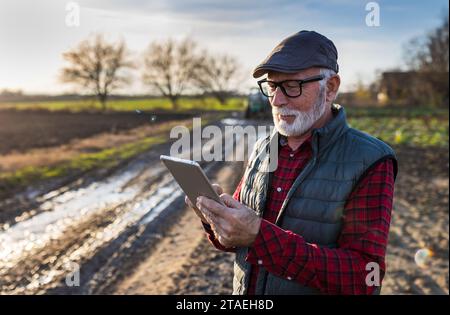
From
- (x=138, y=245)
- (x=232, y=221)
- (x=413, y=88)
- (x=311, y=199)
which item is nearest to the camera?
(x=232, y=221)

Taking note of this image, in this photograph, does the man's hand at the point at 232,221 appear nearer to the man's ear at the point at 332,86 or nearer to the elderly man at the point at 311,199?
the elderly man at the point at 311,199

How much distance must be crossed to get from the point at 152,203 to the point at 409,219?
15.8 ft

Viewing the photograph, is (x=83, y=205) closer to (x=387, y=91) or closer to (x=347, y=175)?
(x=347, y=175)

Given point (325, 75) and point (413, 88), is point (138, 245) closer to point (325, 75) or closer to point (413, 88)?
point (325, 75)

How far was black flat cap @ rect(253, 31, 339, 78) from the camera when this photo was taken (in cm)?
197

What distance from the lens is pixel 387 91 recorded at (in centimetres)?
4497

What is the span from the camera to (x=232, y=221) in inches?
69.6

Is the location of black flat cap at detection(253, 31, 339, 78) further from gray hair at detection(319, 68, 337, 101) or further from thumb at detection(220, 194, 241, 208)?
thumb at detection(220, 194, 241, 208)

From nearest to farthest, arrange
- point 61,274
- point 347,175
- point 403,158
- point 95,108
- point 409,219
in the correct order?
point 347,175 < point 61,274 < point 409,219 < point 403,158 < point 95,108

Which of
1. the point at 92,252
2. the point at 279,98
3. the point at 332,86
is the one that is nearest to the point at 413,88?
the point at 92,252

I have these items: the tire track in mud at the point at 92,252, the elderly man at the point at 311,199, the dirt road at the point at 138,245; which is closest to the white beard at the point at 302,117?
the elderly man at the point at 311,199

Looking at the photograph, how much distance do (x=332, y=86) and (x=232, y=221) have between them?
0.85 m

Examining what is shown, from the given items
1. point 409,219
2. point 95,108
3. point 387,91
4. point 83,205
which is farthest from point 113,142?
point 387,91
